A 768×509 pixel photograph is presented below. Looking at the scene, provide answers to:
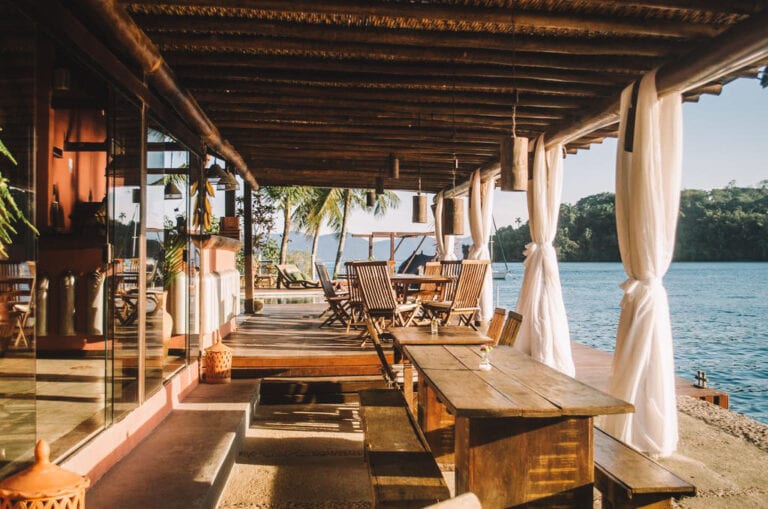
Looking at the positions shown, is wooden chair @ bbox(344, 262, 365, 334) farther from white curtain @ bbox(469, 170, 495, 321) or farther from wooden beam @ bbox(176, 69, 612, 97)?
white curtain @ bbox(469, 170, 495, 321)

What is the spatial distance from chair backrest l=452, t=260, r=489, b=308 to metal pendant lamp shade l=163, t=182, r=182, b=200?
132 inches

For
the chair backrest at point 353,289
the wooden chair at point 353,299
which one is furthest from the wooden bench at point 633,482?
the chair backrest at point 353,289

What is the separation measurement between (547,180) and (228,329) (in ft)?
13.8

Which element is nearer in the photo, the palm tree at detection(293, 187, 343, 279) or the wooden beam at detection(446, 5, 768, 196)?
the wooden beam at detection(446, 5, 768, 196)

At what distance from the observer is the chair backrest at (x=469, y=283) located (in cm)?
670

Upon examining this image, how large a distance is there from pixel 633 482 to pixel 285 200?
20.5 m

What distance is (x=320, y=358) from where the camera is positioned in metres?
5.60

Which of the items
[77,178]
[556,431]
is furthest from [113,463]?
[77,178]

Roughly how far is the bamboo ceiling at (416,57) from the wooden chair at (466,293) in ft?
5.30

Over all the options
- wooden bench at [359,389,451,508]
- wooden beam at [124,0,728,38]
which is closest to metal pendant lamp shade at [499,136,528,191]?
wooden beam at [124,0,728,38]

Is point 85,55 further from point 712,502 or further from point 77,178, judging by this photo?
point 712,502

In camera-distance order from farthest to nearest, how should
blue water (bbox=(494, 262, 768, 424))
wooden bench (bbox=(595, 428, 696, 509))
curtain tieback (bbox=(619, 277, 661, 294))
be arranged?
1. blue water (bbox=(494, 262, 768, 424))
2. curtain tieback (bbox=(619, 277, 661, 294))
3. wooden bench (bbox=(595, 428, 696, 509))

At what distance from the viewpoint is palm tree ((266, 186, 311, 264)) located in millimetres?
20938

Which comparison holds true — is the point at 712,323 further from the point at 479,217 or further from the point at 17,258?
the point at 17,258
